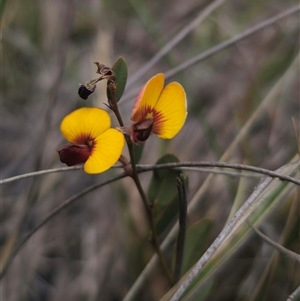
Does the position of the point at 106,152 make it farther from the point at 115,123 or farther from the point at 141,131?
the point at 115,123

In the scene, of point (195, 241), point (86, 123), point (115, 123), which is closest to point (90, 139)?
point (86, 123)

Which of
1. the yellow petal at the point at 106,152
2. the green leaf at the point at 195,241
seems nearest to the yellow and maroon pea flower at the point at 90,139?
the yellow petal at the point at 106,152

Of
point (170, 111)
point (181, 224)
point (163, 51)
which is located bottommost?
point (181, 224)

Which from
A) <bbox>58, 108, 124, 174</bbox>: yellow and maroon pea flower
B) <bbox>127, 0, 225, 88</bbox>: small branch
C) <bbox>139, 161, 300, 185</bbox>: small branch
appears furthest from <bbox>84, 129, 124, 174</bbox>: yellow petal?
<bbox>127, 0, 225, 88</bbox>: small branch

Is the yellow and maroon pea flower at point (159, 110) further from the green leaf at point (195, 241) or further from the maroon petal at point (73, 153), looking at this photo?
the green leaf at point (195, 241)

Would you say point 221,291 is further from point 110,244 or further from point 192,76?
point 192,76

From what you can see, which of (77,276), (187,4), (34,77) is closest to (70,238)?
(77,276)
